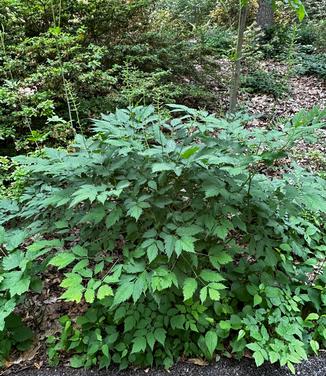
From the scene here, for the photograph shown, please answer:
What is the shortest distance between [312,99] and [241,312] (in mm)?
5189

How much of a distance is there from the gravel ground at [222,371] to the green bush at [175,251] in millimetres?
57

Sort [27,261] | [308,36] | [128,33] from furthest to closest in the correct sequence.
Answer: [308,36]
[128,33]
[27,261]

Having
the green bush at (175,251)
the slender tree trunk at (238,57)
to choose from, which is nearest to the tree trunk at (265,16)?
the slender tree trunk at (238,57)

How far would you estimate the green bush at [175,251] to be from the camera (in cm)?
217

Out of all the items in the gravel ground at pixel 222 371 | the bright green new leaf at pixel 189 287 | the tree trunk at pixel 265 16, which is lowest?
the gravel ground at pixel 222 371

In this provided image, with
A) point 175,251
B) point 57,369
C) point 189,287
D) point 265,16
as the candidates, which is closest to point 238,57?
point 175,251

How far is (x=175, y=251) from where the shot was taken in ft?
6.98

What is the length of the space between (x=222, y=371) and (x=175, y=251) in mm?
856

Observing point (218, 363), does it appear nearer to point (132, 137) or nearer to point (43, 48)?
point (132, 137)

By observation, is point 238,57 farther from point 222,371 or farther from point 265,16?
point 265,16

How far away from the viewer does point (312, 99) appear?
21.6 feet

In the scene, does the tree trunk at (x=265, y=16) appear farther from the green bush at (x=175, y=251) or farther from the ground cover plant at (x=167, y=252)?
the green bush at (x=175, y=251)

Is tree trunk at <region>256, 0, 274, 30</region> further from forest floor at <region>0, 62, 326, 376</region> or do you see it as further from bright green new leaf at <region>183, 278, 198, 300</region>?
bright green new leaf at <region>183, 278, 198, 300</region>

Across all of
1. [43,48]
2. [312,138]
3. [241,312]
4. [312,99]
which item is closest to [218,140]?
[312,138]
